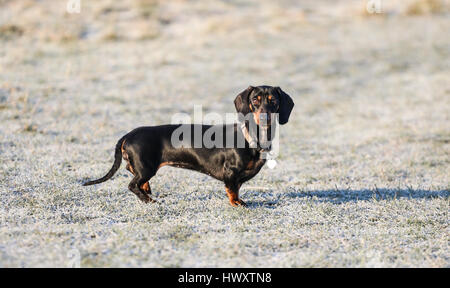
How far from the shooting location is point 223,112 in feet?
35.6

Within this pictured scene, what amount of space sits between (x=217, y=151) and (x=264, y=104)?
29.3 inches

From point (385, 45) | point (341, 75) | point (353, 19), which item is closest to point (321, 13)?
point (353, 19)

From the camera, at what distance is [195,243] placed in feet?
14.7

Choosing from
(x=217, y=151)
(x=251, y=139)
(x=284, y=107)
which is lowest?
(x=217, y=151)

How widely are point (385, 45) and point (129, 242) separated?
14368mm

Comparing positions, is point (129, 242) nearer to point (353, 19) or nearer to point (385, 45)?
point (385, 45)

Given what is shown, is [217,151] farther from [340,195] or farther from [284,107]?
[340,195]

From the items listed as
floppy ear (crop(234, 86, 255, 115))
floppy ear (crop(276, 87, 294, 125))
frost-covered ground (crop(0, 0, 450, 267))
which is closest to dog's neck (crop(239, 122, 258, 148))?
floppy ear (crop(234, 86, 255, 115))

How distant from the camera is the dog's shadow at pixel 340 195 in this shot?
5.82m

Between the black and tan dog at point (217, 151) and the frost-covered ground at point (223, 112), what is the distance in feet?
1.13

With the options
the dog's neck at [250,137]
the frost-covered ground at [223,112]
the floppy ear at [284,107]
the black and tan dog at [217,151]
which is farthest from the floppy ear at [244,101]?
the frost-covered ground at [223,112]

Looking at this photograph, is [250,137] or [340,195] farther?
[340,195]

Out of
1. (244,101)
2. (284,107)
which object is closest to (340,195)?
(284,107)
